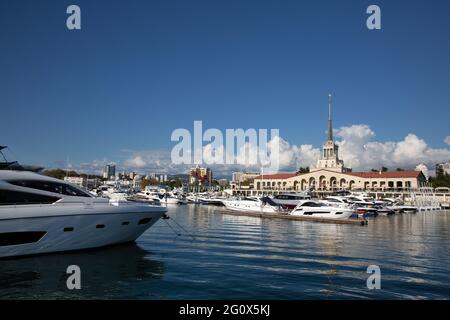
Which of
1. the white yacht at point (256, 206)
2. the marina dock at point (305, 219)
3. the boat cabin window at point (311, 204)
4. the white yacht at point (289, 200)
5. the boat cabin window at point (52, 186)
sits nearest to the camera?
the boat cabin window at point (52, 186)

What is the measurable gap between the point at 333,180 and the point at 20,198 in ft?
550

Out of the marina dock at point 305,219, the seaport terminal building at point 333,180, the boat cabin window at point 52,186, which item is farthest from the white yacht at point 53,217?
the seaport terminal building at point 333,180

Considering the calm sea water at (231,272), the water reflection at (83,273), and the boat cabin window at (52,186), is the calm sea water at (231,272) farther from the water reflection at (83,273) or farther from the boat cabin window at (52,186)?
the boat cabin window at (52,186)

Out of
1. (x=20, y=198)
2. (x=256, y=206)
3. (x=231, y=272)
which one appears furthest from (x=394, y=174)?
(x=20, y=198)

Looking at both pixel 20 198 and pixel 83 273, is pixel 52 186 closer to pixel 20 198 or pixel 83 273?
pixel 20 198

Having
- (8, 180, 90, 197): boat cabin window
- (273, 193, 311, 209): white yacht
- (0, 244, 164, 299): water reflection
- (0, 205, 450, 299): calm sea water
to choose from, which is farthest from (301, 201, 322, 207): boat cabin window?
(8, 180, 90, 197): boat cabin window

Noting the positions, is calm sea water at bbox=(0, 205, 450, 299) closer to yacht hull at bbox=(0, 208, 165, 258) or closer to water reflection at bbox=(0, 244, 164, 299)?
water reflection at bbox=(0, 244, 164, 299)

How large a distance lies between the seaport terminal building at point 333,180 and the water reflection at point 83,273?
129 m

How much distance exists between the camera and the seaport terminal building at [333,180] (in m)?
160

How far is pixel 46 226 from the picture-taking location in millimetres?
19266

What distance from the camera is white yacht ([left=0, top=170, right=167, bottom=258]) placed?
18.5 m

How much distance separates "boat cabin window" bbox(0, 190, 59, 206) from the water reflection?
2.83m

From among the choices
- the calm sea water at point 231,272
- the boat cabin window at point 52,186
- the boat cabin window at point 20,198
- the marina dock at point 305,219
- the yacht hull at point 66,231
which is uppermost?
the boat cabin window at point 52,186
